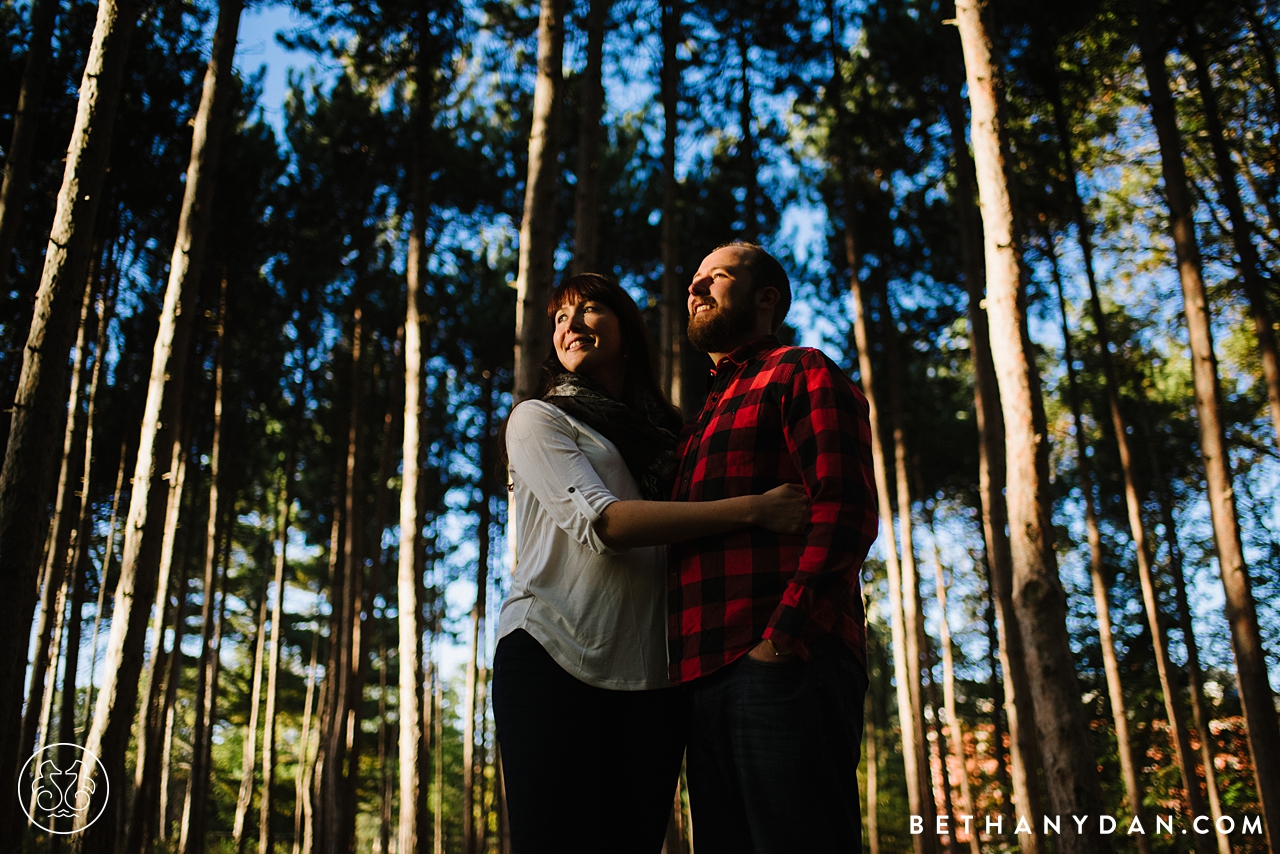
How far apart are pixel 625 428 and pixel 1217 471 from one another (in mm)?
7163

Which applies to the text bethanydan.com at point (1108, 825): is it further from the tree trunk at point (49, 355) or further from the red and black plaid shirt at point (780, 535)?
Answer: the tree trunk at point (49, 355)

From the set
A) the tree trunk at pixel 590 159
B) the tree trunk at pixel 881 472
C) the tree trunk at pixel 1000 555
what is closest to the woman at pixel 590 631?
the tree trunk at pixel 590 159

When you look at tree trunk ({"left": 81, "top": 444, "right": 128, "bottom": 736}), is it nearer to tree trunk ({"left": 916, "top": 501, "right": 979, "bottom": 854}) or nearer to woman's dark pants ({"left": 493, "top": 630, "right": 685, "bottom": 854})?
woman's dark pants ({"left": 493, "top": 630, "right": 685, "bottom": 854})

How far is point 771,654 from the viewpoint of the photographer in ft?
5.50

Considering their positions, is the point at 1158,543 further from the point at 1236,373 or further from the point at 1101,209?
the point at 1101,209

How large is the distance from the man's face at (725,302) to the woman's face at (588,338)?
0.23 meters

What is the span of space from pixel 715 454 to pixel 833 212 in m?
13.1

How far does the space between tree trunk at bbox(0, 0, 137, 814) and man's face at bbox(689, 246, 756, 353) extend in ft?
11.2

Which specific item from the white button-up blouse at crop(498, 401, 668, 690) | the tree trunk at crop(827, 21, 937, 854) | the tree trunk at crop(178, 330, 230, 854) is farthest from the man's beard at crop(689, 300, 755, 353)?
the tree trunk at crop(178, 330, 230, 854)

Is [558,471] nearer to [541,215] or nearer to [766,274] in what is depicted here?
[766,274]

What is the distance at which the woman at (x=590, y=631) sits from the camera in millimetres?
1806

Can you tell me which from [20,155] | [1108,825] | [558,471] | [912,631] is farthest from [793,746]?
[912,631]

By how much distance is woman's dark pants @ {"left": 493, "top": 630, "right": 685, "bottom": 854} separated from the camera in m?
1.79

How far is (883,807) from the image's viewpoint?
68.3 feet
